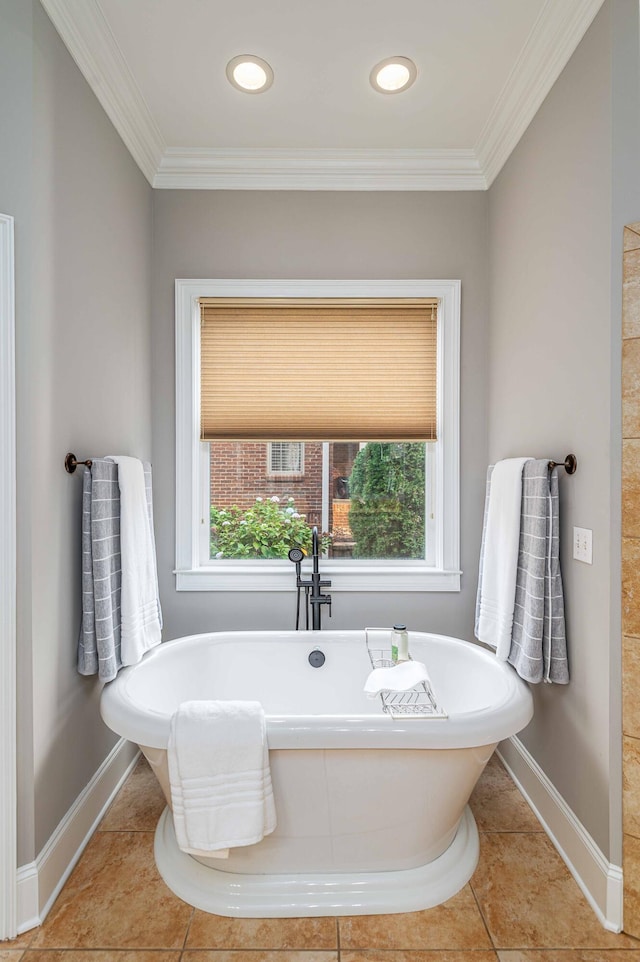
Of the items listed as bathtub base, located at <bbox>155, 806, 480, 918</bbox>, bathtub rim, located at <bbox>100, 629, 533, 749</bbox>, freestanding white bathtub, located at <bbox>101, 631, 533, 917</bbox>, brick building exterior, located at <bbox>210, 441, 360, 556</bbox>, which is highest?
brick building exterior, located at <bbox>210, 441, 360, 556</bbox>

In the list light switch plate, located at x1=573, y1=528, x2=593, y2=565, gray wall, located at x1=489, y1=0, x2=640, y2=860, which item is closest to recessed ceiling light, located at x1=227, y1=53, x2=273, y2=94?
gray wall, located at x1=489, y1=0, x2=640, y2=860

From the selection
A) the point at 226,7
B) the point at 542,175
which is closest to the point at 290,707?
the point at 542,175

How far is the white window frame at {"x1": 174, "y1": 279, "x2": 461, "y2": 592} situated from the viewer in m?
2.61

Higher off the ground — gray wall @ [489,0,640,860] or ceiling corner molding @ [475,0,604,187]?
ceiling corner molding @ [475,0,604,187]

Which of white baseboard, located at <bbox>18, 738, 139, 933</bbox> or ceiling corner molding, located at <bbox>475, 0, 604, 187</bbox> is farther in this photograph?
ceiling corner molding, located at <bbox>475, 0, 604, 187</bbox>

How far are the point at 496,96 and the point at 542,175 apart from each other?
0.42 meters

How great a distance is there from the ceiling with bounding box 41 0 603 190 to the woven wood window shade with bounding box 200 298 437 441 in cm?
60

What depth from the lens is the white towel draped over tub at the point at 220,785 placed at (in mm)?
1545

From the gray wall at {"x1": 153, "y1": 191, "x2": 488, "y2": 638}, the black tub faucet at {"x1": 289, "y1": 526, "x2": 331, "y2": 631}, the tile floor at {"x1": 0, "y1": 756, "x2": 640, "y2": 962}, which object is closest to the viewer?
the tile floor at {"x1": 0, "y1": 756, "x2": 640, "y2": 962}

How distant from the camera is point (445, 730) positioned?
1.58 m

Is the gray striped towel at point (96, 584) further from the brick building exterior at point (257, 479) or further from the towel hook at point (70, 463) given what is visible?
the brick building exterior at point (257, 479)

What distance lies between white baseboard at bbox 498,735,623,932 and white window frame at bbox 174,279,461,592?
2.68ft

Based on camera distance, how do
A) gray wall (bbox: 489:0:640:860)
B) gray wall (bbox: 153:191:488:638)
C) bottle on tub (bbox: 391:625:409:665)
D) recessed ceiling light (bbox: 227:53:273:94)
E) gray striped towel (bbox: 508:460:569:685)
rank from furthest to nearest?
gray wall (bbox: 153:191:488:638), bottle on tub (bbox: 391:625:409:665), recessed ceiling light (bbox: 227:53:273:94), gray striped towel (bbox: 508:460:569:685), gray wall (bbox: 489:0:640:860)

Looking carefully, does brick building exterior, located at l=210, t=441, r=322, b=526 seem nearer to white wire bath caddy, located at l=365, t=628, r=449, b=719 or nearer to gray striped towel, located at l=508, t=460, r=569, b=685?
white wire bath caddy, located at l=365, t=628, r=449, b=719
